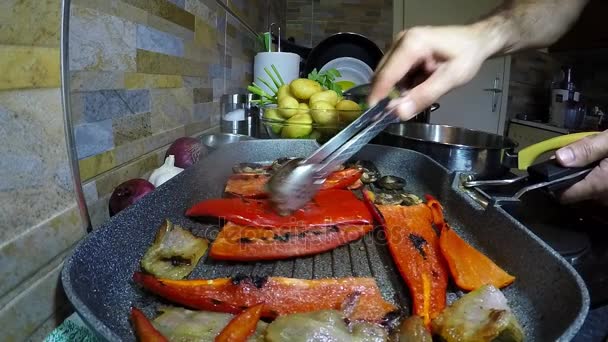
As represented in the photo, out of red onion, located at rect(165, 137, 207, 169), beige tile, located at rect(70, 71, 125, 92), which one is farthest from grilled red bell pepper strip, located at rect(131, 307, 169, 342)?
red onion, located at rect(165, 137, 207, 169)

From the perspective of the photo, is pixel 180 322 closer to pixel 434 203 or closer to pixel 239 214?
pixel 239 214

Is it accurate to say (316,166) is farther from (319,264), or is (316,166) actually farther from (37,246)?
(37,246)

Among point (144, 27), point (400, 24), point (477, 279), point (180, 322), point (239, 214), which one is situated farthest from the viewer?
point (400, 24)

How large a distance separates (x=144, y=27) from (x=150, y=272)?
1.75 ft

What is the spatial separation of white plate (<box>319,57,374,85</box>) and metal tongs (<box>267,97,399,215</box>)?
49.7 inches

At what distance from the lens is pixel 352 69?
1.87 metres

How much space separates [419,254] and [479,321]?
0.17 meters

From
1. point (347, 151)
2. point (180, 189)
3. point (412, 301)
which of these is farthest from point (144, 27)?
point (412, 301)

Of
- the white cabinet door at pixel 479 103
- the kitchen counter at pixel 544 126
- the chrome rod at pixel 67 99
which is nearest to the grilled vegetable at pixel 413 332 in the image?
the chrome rod at pixel 67 99

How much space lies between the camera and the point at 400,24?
3.64 meters

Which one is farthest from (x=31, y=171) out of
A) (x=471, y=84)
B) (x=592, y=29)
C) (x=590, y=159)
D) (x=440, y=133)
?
(x=471, y=84)

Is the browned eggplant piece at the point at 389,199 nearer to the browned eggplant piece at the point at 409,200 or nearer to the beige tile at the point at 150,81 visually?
the browned eggplant piece at the point at 409,200

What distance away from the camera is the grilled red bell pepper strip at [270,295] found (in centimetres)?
45

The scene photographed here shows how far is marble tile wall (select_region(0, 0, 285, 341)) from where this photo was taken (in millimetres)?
428
